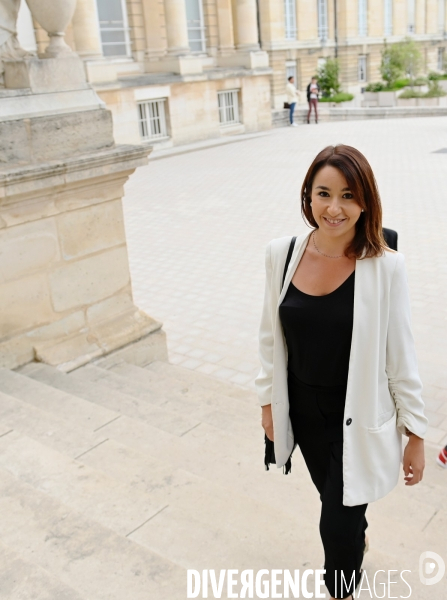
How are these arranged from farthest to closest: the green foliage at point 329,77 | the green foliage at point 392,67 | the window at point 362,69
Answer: the window at point 362,69 → the green foliage at point 392,67 → the green foliage at point 329,77

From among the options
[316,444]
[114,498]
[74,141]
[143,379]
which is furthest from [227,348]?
[316,444]

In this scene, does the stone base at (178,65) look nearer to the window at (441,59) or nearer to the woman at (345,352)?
the woman at (345,352)

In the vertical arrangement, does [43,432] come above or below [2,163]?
below

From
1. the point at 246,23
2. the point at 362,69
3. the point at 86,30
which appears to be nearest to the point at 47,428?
the point at 86,30

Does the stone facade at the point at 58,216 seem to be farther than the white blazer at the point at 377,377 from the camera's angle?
Yes

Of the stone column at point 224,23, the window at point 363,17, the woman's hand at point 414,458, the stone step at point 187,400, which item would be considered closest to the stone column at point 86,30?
the stone column at point 224,23

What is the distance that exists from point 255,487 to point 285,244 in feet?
4.39

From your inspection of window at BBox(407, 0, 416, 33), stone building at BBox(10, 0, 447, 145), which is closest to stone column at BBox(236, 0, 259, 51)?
stone building at BBox(10, 0, 447, 145)

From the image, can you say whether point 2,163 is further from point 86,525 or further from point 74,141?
point 86,525

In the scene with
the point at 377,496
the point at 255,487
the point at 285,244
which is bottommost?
the point at 255,487

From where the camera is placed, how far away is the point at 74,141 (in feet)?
15.3

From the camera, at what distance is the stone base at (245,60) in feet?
74.4

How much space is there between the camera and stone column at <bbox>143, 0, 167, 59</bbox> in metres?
20.8

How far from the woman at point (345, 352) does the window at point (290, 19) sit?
1252 inches
